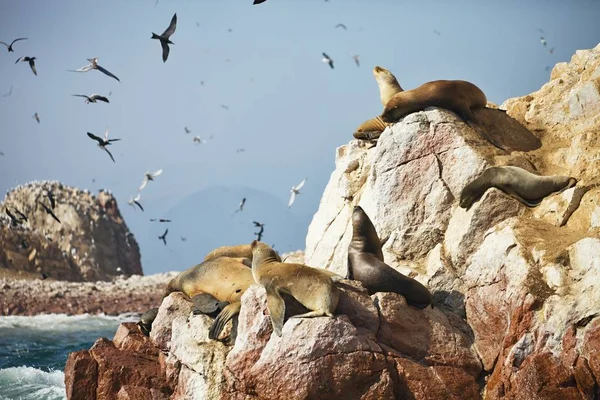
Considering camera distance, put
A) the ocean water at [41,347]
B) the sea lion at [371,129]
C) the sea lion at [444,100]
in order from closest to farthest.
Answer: the sea lion at [444,100]
the sea lion at [371,129]
the ocean water at [41,347]

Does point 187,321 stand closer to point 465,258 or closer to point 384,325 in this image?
point 384,325

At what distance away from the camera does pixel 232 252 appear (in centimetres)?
1436

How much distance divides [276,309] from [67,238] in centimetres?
3202

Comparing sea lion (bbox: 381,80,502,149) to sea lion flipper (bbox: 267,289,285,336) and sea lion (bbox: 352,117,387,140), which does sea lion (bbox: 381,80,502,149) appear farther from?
sea lion flipper (bbox: 267,289,285,336)

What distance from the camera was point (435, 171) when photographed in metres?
12.8

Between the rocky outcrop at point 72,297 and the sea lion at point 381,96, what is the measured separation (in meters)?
15.8

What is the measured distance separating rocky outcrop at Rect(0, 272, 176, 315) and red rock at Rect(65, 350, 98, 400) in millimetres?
17482

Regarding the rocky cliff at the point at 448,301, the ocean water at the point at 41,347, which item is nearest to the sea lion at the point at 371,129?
the rocky cliff at the point at 448,301

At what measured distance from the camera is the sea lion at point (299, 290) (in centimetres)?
978

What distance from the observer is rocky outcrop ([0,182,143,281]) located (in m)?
36.2

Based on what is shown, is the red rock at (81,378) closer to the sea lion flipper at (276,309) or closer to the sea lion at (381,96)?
the sea lion flipper at (276,309)

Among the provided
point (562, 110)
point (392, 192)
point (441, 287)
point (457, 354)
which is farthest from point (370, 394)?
point (562, 110)

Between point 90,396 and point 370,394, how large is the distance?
4254 mm

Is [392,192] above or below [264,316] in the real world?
above
